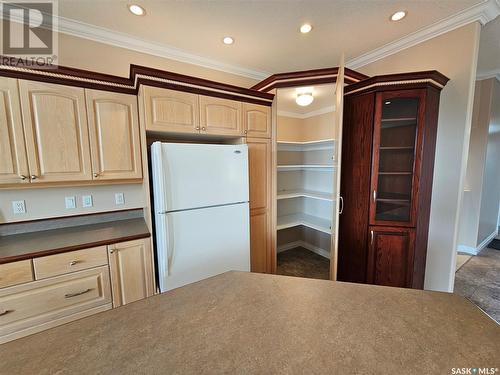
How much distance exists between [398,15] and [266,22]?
3.69 feet

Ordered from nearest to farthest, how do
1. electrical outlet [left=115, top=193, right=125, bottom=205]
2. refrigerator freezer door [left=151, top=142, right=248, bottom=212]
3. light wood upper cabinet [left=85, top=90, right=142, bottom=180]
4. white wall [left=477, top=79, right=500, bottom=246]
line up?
1. refrigerator freezer door [left=151, top=142, right=248, bottom=212]
2. light wood upper cabinet [left=85, top=90, right=142, bottom=180]
3. electrical outlet [left=115, top=193, right=125, bottom=205]
4. white wall [left=477, top=79, right=500, bottom=246]

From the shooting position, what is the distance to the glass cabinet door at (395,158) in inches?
78.5

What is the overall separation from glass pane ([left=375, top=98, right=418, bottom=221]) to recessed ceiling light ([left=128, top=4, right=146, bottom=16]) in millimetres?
2220

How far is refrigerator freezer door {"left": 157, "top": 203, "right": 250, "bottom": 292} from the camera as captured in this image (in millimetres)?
1737

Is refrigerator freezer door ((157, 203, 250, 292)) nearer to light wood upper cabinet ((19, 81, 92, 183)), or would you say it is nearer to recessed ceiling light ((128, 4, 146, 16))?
light wood upper cabinet ((19, 81, 92, 183))

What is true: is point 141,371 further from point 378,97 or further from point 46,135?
point 378,97

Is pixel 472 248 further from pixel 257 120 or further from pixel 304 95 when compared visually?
pixel 257 120

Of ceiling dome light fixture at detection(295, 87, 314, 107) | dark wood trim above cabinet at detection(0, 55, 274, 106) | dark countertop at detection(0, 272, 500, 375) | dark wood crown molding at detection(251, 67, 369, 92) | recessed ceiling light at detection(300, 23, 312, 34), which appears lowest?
dark countertop at detection(0, 272, 500, 375)

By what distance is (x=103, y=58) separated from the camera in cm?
204

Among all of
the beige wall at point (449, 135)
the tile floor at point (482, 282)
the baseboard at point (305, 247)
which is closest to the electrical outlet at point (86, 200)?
the baseboard at point (305, 247)

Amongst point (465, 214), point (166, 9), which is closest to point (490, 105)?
point (465, 214)

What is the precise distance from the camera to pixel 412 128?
2012 millimetres

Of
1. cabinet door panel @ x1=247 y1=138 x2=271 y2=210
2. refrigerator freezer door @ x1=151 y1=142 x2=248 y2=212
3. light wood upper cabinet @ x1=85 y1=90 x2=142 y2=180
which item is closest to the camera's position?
refrigerator freezer door @ x1=151 y1=142 x2=248 y2=212

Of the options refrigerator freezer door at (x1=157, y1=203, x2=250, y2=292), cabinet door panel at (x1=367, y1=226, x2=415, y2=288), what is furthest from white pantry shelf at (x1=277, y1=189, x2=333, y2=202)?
refrigerator freezer door at (x1=157, y1=203, x2=250, y2=292)
